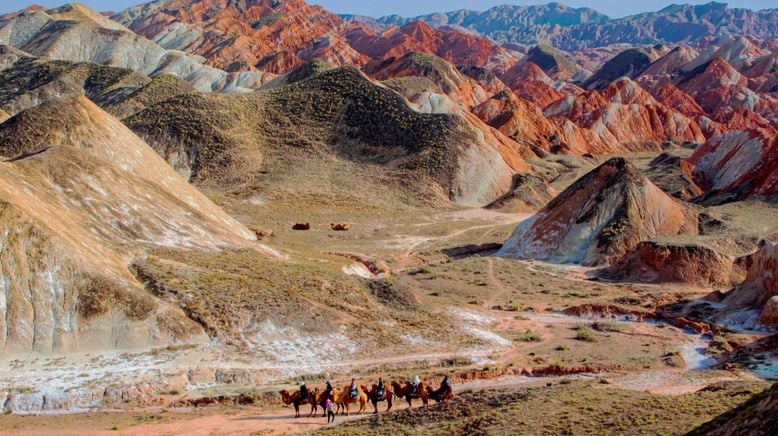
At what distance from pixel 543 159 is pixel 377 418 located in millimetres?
97659

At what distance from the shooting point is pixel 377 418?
20750 mm

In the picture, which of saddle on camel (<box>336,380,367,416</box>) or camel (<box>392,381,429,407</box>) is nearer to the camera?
saddle on camel (<box>336,380,367,416</box>)

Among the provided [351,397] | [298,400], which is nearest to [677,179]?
[351,397]

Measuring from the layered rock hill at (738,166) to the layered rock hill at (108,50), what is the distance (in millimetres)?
83388

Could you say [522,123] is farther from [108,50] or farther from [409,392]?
[409,392]

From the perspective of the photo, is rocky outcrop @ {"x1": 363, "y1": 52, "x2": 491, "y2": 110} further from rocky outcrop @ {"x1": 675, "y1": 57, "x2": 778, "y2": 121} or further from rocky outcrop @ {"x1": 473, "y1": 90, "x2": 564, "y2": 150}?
rocky outcrop @ {"x1": 675, "y1": 57, "x2": 778, "y2": 121}

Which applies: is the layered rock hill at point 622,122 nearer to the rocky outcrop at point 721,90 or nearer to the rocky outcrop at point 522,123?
the rocky outcrop at point 522,123

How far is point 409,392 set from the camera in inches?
870

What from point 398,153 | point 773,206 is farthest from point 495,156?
point 773,206

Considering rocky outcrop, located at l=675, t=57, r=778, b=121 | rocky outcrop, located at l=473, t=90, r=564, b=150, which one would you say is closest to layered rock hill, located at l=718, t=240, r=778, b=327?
rocky outcrop, located at l=473, t=90, r=564, b=150

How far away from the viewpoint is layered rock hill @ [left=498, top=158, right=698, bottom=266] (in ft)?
163

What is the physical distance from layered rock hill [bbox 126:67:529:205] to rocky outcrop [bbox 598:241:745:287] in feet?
118

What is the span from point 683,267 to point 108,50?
138273 millimetres

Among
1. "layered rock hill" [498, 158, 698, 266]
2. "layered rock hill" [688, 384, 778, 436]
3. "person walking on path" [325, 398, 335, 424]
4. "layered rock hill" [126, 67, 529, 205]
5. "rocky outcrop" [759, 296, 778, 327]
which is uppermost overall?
"layered rock hill" [126, 67, 529, 205]
